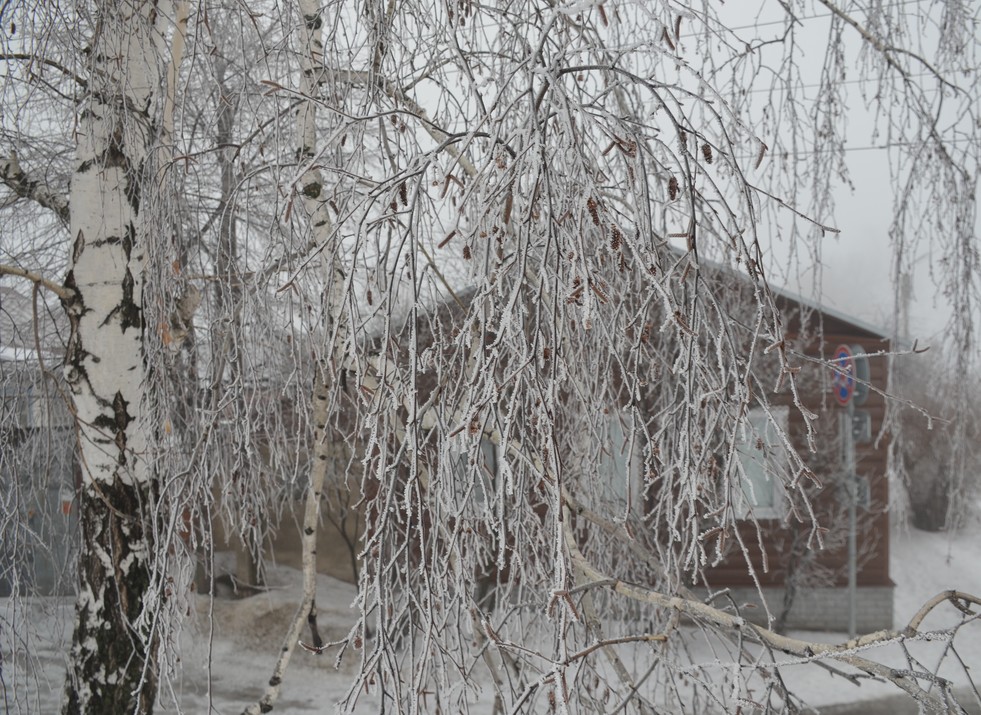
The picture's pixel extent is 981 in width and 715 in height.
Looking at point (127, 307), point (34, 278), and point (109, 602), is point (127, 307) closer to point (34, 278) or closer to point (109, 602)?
point (34, 278)

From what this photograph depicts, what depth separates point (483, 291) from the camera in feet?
4.66

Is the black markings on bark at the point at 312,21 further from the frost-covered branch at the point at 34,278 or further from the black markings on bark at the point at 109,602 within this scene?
the black markings on bark at the point at 109,602

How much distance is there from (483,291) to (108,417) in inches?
102

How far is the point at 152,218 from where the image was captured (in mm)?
2869

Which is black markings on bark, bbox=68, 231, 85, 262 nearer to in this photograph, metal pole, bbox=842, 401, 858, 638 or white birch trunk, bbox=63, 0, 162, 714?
white birch trunk, bbox=63, 0, 162, 714

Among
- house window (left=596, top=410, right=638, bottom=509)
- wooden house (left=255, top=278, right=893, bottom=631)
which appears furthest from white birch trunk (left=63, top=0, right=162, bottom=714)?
wooden house (left=255, top=278, right=893, bottom=631)

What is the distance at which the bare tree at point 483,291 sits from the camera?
144cm

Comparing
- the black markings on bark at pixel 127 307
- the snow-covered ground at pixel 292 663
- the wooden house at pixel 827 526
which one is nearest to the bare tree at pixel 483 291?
the black markings on bark at pixel 127 307

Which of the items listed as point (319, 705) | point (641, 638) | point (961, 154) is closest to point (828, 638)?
point (319, 705)

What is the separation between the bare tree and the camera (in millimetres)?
1440

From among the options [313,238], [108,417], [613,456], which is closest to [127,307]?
[108,417]

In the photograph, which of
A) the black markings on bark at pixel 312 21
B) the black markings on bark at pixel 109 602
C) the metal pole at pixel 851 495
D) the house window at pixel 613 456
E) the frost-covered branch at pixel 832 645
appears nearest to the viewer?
the frost-covered branch at pixel 832 645

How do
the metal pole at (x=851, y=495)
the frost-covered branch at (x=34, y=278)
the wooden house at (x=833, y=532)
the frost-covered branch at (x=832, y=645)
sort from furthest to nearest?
1. the wooden house at (x=833, y=532)
2. the metal pole at (x=851, y=495)
3. the frost-covered branch at (x=34, y=278)
4. the frost-covered branch at (x=832, y=645)

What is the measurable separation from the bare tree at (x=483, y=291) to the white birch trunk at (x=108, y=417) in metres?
0.01
